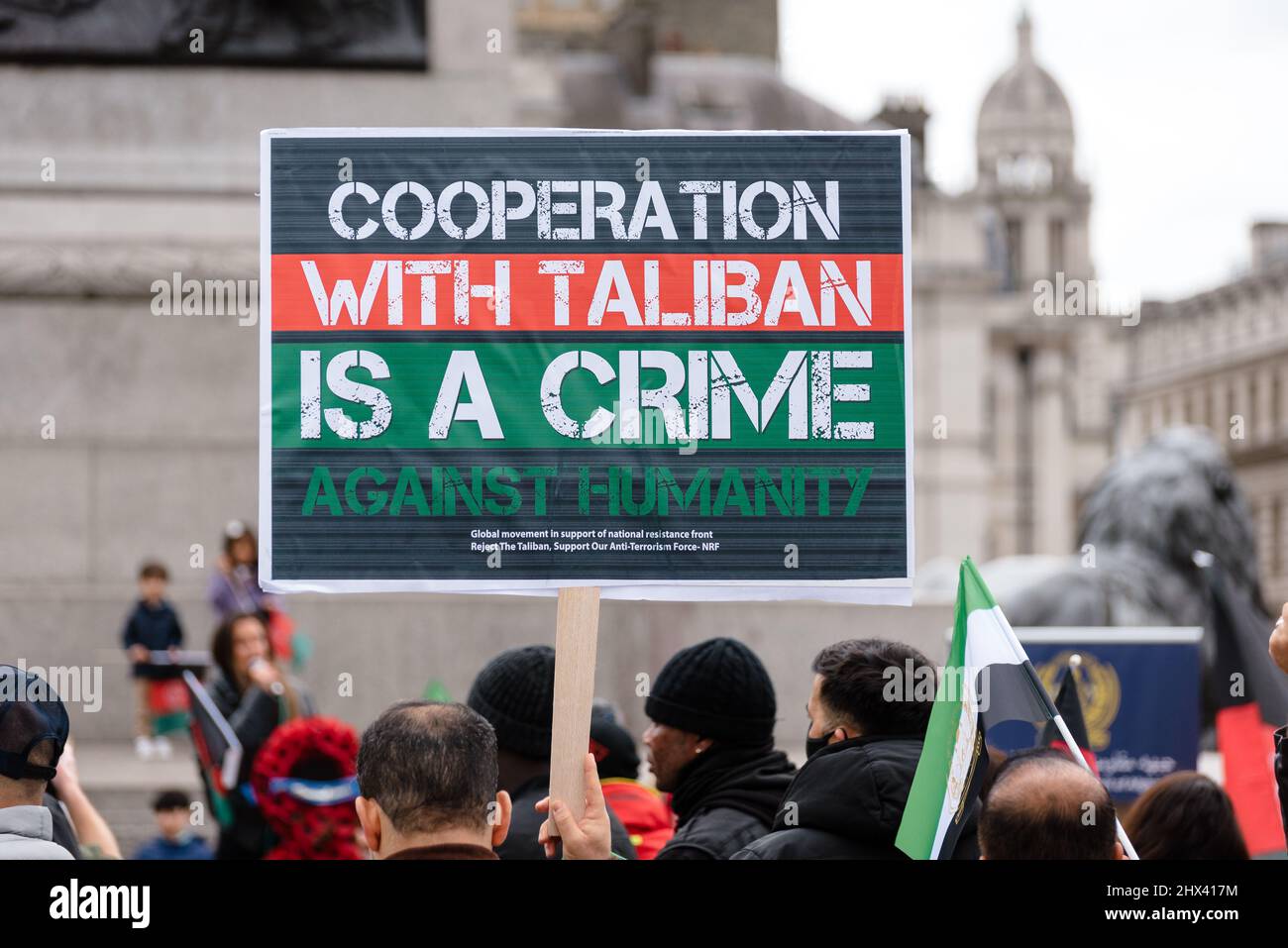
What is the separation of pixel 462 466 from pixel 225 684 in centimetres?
589

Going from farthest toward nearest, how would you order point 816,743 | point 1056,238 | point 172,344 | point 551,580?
point 1056,238 < point 172,344 < point 816,743 < point 551,580

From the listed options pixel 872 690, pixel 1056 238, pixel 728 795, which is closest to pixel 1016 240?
pixel 1056 238

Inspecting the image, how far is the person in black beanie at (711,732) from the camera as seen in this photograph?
4961 mm

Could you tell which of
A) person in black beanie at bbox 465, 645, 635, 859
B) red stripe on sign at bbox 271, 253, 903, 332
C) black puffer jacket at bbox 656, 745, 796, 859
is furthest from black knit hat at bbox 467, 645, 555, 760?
red stripe on sign at bbox 271, 253, 903, 332

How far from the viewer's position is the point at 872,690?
14.8ft

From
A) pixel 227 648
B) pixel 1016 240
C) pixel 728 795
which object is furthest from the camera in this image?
pixel 1016 240

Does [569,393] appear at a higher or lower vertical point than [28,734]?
higher

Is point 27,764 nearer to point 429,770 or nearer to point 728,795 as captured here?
point 429,770

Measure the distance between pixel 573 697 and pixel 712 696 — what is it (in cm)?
88

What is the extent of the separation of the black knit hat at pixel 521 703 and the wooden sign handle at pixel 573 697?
0.87 meters
